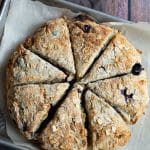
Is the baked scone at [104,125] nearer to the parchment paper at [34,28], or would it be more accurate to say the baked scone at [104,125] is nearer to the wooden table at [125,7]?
the parchment paper at [34,28]

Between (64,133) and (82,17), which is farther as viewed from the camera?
(82,17)

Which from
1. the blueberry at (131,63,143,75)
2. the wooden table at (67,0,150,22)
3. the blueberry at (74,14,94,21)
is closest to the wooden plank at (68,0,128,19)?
the wooden table at (67,0,150,22)

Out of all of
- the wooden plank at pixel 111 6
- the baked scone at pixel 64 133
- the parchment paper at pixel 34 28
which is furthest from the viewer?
the wooden plank at pixel 111 6

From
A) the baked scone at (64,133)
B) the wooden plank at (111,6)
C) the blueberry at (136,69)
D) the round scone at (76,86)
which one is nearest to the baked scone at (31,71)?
the round scone at (76,86)

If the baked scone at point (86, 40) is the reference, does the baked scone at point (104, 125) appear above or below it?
below

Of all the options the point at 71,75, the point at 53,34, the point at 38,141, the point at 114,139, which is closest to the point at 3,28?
the point at 53,34

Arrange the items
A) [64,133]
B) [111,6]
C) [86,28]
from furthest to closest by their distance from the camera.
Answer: [111,6], [86,28], [64,133]

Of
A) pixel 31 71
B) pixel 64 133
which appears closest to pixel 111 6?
pixel 31 71

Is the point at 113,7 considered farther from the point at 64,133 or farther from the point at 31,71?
the point at 64,133
